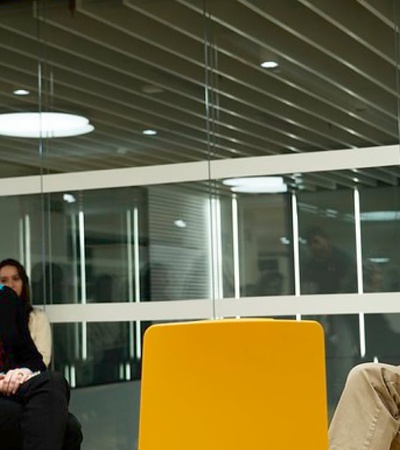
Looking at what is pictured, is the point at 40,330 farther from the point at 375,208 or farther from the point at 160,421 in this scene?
the point at 160,421

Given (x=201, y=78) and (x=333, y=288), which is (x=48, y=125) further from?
(x=333, y=288)

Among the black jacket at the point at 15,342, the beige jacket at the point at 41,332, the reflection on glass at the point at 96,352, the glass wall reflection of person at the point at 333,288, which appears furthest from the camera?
the reflection on glass at the point at 96,352

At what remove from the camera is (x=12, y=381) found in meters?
4.50

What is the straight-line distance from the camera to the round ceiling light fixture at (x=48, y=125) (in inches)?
271

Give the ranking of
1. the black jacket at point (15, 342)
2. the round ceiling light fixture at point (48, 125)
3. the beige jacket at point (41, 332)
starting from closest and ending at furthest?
the black jacket at point (15, 342)
the beige jacket at point (41, 332)
the round ceiling light fixture at point (48, 125)

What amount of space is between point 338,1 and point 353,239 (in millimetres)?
1393

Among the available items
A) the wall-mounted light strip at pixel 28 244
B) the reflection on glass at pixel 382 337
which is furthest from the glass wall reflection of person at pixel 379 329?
the wall-mounted light strip at pixel 28 244

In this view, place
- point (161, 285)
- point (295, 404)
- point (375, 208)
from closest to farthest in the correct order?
point (295, 404)
point (375, 208)
point (161, 285)

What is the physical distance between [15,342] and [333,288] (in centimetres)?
208

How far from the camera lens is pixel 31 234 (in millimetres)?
6898

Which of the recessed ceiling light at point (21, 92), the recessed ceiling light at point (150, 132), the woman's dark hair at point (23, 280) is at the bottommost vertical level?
the woman's dark hair at point (23, 280)

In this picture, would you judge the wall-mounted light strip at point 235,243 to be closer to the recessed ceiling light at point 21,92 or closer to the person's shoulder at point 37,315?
the person's shoulder at point 37,315

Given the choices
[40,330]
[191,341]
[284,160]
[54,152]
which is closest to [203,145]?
[284,160]

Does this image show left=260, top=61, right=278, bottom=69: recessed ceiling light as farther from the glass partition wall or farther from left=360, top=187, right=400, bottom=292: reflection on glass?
left=360, top=187, right=400, bottom=292: reflection on glass
